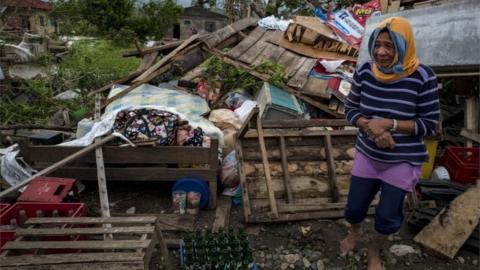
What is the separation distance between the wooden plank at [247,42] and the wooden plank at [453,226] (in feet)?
13.0

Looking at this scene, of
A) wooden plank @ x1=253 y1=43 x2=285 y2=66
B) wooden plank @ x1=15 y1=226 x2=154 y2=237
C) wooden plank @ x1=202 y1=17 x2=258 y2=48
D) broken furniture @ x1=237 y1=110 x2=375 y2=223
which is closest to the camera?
wooden plank @ x1=15 y1=226 x2=154 y2=237

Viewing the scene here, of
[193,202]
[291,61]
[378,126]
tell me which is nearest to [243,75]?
[291,61]

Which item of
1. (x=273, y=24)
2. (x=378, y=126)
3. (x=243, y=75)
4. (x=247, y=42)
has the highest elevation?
(x=273, y=24)

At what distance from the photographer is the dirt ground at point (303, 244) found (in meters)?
3.00

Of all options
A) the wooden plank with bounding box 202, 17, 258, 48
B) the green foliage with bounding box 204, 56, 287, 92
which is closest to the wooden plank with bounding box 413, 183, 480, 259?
the green foliage with bounding box 204, 56, 287, 92

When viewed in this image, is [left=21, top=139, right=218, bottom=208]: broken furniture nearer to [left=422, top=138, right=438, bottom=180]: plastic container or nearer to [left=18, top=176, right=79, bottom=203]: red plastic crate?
[left=18, top=176, right=79, bottom=203]: red plastic crate

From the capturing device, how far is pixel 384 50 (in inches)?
88.7

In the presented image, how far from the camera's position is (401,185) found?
7.97 ft

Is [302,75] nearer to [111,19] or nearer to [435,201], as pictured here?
[435,201]

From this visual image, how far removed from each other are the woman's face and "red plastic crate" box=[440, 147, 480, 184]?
Answer: 234 cm

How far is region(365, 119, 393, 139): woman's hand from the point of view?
231 centimetres

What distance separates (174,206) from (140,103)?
169 cm

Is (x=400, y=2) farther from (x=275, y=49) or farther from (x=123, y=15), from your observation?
(x=123, y=15)

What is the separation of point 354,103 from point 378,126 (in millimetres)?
326
